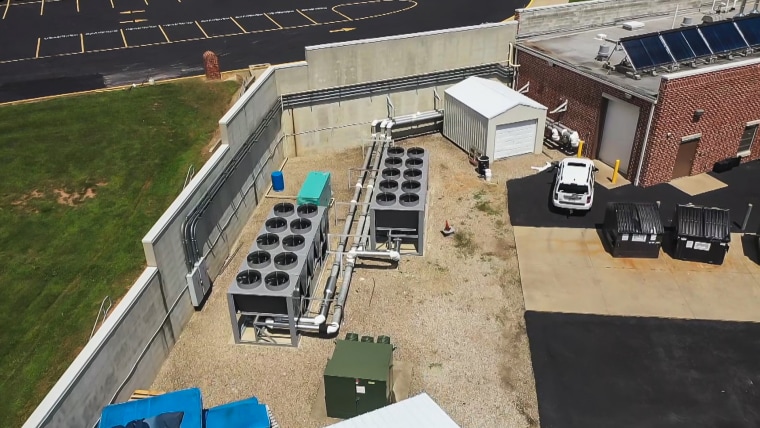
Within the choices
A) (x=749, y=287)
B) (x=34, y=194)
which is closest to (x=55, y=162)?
(x=34, y=194)

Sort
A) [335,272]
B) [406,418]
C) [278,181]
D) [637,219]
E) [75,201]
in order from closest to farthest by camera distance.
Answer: [406,418] < [335,272] < [637,219] < [75,201] < [278,181]

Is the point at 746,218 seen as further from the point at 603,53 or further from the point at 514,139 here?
the point at 603,53

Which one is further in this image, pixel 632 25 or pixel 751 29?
pixel 632 25

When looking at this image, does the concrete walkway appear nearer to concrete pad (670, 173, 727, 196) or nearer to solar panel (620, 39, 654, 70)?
concrete pad (670, 173, 727, 196)

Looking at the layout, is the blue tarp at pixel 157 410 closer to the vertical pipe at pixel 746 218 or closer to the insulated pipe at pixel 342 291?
the insulated pipe at pixel 342 291

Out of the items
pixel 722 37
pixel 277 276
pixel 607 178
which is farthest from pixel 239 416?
pixel 722 37

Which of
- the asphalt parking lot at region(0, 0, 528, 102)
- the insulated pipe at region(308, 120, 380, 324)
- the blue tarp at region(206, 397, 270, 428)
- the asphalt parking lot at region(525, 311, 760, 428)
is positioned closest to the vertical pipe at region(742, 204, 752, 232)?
the asphalt parking lot at region(525, 311, 760, 428)

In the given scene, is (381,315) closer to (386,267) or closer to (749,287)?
(386,267)
